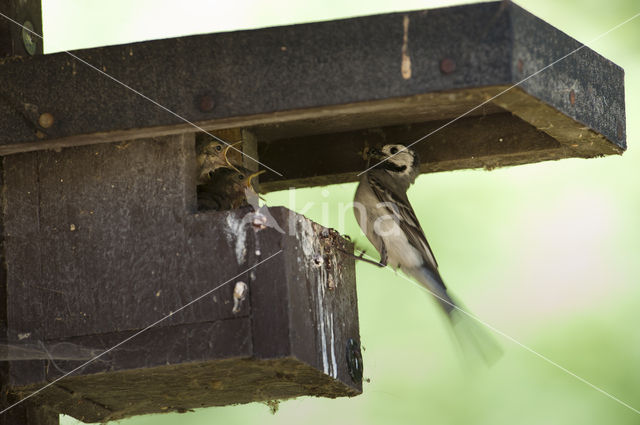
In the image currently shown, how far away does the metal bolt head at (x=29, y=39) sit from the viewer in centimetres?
511

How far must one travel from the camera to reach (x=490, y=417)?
7289 millimetres

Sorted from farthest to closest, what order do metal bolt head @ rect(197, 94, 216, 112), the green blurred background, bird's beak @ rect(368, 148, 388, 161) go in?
the green blurred background
bird's beak @ rect(368, 148, 388, 161)
metal bolt head @ rect(197, 94, 216, 112)

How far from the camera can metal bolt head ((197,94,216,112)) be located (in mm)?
4453

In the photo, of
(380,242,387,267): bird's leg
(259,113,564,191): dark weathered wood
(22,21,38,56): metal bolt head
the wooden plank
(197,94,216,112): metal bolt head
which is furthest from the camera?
(380,242,387,267): bird's leg

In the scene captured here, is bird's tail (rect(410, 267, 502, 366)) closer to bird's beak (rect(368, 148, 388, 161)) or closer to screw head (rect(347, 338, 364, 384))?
screw head (rect(347, 338, 364, 384))

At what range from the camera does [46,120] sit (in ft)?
14.9

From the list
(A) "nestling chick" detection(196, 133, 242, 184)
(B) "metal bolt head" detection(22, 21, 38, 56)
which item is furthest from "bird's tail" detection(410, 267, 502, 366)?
(B) "metal bolt head" detection(22, 21, 38, 56)

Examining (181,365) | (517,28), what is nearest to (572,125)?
(517,28)

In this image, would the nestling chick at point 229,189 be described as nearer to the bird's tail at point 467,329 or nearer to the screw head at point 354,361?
the screw head at point 354,361

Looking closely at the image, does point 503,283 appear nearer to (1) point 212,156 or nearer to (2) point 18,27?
(1) point 212,156

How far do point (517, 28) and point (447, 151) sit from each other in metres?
1.43

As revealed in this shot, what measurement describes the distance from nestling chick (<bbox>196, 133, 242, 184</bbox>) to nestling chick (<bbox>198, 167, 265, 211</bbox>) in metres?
0.04

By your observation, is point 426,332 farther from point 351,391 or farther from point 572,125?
point 572,125

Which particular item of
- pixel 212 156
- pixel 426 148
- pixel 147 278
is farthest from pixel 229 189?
pixel 147 278
